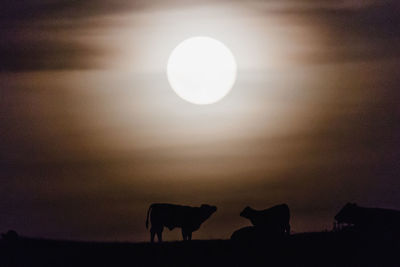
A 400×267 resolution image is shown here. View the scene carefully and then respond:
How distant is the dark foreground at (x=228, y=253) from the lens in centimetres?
4044

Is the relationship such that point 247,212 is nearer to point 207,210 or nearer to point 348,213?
point 207,210

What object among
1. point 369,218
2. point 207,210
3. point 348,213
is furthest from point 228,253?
point 207,210

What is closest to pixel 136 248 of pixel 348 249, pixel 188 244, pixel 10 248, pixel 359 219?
pixel 188 244

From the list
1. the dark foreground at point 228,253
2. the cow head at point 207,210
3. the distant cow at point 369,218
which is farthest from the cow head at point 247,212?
the dark foreground at point 228,253

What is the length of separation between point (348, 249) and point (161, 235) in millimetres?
13859

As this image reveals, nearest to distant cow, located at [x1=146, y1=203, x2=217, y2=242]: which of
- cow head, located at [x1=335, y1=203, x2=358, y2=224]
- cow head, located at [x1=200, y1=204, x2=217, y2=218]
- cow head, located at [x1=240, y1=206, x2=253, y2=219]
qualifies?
cow head, located at [x1=200, y1=204, x2=217, y2=218]

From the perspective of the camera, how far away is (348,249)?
42031mm

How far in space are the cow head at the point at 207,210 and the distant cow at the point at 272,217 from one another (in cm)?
177

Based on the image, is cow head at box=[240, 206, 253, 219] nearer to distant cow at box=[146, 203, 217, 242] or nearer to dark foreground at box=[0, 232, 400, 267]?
distant cow at box=[146, 203, 217, 242]

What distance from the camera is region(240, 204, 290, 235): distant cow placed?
2006 inches

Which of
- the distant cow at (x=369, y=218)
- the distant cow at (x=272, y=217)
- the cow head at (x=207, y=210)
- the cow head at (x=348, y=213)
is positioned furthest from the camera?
the cow head at (x=207, y=210)

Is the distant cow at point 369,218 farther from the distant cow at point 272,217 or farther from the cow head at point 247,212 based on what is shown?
the cow head at point 247,212

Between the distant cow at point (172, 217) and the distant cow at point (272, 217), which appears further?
the distant cow at point (172, 217)

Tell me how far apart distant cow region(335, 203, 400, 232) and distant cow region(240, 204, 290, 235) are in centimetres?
254
